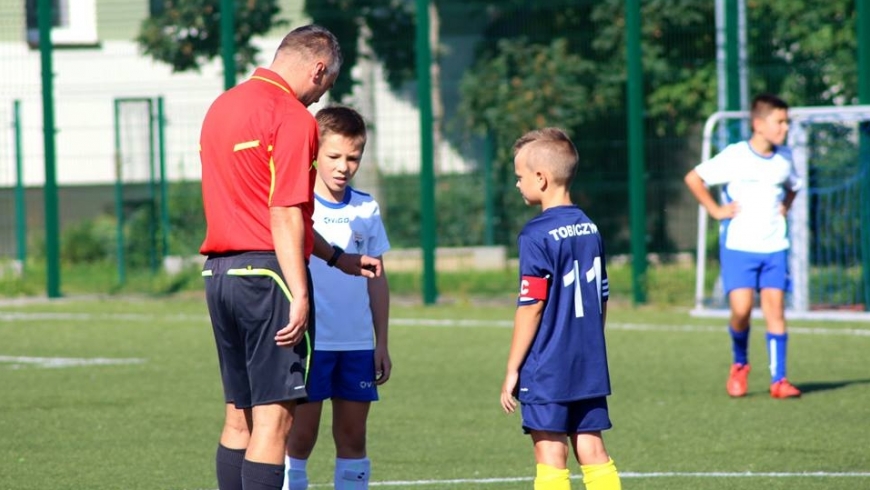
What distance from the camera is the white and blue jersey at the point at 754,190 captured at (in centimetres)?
977

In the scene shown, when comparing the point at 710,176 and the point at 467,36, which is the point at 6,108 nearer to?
the point at 467,36

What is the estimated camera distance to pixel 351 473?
5902mm

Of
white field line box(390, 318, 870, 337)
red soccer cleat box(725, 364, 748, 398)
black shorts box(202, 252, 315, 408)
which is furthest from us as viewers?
white field line box(390, 318, 870, 337)

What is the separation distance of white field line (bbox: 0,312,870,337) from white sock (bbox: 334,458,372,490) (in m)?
7.73

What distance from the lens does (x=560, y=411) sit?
17.6ft

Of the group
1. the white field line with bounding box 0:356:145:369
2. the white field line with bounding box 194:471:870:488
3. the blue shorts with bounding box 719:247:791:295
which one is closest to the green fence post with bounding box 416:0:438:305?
the white field line with bounding box 0:356:145:369

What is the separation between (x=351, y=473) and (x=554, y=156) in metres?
1.50

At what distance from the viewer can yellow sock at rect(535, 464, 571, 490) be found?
17.6 feet

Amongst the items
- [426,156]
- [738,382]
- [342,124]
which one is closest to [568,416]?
[342,124]

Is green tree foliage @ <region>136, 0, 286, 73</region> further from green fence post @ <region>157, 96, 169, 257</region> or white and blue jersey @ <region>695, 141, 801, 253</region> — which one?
white and blue jersey @ <region>695, 141, 801, 253</region>

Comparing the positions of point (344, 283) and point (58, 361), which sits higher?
point (344, 283)

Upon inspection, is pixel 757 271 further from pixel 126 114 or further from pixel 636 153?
pixel 126 114

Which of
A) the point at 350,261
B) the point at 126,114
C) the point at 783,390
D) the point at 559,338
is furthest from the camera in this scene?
the point at 126,114

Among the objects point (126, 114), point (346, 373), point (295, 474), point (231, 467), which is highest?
point (126, 114)
